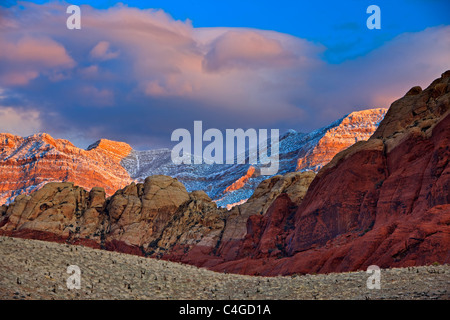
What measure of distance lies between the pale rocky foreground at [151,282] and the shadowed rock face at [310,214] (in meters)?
12.2

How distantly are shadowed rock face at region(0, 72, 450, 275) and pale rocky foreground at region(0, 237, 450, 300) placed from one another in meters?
12.2

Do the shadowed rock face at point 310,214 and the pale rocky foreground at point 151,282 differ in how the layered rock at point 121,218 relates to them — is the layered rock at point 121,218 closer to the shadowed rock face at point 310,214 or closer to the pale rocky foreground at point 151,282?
the shadowed rock face at point 310,214

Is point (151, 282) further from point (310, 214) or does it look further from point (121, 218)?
point (121, 218)

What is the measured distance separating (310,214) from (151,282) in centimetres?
4123

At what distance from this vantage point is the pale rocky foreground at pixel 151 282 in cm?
2100

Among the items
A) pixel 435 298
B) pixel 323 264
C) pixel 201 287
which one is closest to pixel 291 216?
pixel 323 264

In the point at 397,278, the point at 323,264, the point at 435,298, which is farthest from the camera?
the point at 323,264

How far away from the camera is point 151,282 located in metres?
26.3

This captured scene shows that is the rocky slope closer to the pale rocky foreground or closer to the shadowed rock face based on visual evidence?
the shadowed rock face

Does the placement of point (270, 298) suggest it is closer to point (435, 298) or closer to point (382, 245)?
point (435, 298)

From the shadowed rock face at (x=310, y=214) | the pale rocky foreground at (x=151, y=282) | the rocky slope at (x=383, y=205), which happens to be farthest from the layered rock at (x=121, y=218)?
the pale rocky foreground at (x=151, y=282)

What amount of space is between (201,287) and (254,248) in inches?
2053

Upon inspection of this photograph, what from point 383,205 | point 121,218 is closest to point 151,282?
point 383,205

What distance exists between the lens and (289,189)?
288ft
